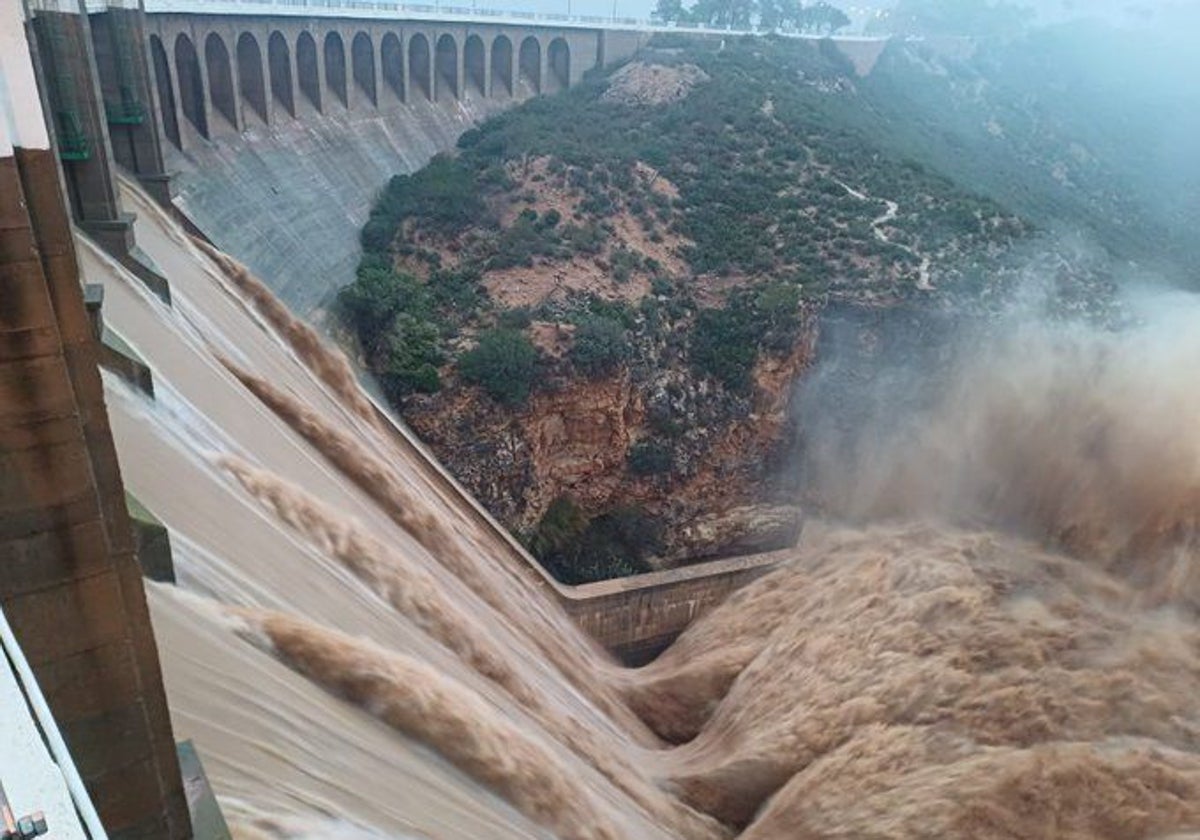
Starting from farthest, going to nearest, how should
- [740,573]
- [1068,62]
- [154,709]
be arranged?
[1068,62], [740,573], [154,709]

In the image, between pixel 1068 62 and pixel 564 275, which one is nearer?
pixel 564 275

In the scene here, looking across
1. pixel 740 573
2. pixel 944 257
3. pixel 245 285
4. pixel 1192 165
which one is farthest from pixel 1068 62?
pixel 245 285

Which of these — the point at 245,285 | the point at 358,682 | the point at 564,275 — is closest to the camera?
the point at 358,682

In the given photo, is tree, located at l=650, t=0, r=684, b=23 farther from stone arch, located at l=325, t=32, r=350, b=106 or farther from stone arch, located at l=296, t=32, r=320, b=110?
stone arch, located at l=296, t=32, r=320, b=110

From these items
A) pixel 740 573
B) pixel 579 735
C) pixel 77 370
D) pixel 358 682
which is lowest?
pixel 740 573

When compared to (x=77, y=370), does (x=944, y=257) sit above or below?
below

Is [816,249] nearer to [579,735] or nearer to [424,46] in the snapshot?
[424,46]

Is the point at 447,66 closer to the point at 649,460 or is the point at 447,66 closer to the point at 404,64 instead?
the point at 404,64
